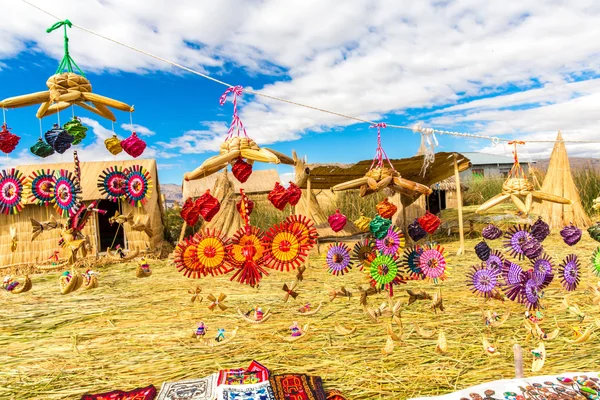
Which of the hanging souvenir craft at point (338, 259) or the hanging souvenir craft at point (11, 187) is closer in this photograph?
the hanging souvenir craft at point (11, 187)

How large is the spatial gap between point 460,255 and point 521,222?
14.7 feet

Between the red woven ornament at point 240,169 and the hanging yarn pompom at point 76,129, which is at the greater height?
the hanging yarn pompom at point 76,129

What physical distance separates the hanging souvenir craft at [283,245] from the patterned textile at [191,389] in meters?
0.97

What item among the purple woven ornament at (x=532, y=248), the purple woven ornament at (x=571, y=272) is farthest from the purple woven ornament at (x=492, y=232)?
the purple woven ornament at (x=571, y=272)

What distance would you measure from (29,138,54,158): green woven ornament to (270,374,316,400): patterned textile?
2.33 metres

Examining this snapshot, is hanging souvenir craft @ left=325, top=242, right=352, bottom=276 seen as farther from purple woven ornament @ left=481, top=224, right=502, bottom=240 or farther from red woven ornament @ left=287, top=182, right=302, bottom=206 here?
purple woven ornament @ left=481, top=224, right=502, bottom=240

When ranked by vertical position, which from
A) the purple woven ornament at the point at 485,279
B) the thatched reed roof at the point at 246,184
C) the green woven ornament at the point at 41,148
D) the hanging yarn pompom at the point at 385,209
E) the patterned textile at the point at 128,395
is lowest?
the patterned textile at the point at 128,395

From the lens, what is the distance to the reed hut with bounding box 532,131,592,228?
9.59 metres

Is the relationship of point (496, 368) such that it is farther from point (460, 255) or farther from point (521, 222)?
point (460, 255)

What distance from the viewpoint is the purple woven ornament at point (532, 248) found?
3.29 meters

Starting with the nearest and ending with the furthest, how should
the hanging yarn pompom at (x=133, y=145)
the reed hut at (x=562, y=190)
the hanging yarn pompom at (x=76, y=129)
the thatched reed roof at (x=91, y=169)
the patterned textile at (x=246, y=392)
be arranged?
the patterned textile at (x=246, y=392) < the hanging yarn pompom at (x=76, y=129) < the hanging yarn pompom at (x=133, y=145) < the thatched reed roof at (x=91, y=169) < the reed hut at (x=562, y=190)

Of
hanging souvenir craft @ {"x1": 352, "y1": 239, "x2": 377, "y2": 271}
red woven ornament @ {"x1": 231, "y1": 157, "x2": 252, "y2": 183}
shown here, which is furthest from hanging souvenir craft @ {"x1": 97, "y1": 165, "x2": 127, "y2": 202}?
hanging souvenir craft @ {"x1": 352, "y1": 239, "x2": 377, "y2": 271}

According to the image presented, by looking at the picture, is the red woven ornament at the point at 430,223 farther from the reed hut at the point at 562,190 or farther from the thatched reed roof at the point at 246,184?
the thatched reed roof at the point at 246,184

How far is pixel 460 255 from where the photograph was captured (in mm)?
7531
